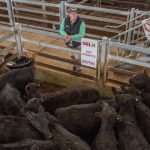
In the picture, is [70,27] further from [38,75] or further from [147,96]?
[147,96]

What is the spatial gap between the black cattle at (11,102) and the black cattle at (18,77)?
12.0 inches

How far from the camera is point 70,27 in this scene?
7.30 meters

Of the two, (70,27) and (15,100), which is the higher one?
(70,27)

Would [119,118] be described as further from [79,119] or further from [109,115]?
[79,119]

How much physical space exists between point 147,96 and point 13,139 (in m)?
2.86

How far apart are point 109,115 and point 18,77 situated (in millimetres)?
2441

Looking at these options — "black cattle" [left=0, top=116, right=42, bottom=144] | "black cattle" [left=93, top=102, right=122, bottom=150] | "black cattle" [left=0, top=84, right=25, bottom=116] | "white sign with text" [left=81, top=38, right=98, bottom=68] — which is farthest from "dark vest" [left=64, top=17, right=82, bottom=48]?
"black cattle" [left=0, top=116, right=42, bottom=144]

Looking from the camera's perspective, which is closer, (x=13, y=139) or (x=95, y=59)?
(x=13, y=139)

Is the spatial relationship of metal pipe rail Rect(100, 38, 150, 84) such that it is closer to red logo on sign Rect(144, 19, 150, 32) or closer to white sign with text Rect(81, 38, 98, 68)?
white sign with text Rect(81, 38, 98, 68)

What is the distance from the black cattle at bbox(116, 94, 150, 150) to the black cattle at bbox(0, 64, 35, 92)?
7.24 feet

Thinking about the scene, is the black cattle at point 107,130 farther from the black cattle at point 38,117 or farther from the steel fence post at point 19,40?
the steel fence post at point 19,40

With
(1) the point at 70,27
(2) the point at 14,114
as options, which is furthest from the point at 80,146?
(1) the point at 70,27

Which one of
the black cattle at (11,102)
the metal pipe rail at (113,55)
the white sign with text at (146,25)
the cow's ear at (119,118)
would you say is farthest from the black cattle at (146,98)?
the black cattle at (11,102)

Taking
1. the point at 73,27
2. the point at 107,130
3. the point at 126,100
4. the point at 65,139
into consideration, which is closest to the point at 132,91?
the point at 126,100
